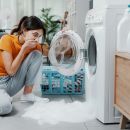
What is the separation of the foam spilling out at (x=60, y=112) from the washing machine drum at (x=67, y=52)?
0.31 m

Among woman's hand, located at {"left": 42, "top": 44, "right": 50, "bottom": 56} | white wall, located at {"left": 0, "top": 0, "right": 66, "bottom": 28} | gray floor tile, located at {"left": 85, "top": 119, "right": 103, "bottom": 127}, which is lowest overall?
gray floor tile, located at {"left": 85, "top": 119, "right": 103, "bottom": 127}

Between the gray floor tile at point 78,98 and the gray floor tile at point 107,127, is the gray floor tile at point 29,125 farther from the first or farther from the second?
the gray floor tile at point 78,98

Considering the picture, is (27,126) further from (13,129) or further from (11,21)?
(11,21)

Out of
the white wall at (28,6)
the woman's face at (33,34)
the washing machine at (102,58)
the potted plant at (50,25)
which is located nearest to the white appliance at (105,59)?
the washing machine at (102,58)

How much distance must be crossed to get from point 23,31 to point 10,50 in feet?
0.63

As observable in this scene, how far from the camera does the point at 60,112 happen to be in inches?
93.9

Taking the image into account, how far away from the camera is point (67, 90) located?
9.95 feet

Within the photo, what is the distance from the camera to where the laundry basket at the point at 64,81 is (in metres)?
3.01

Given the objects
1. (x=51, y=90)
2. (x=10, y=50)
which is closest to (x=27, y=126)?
(x=10, y=50)

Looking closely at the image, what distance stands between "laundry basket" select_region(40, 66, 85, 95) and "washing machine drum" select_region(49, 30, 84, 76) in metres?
0.13

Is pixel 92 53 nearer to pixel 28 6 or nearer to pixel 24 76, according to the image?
pixel 24 76

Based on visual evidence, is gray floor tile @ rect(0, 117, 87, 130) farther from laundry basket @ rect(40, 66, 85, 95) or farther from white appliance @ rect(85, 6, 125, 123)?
laundry basket @ rect(40, 66, 85, 95)

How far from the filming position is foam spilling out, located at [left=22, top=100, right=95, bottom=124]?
222 cm

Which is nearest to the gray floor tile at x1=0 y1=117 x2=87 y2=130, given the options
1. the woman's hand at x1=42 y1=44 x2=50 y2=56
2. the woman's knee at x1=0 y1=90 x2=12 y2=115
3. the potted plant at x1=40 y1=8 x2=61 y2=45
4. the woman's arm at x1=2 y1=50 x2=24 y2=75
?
the woman's knee at x1=0 y1=90 x2=12 y2=115
